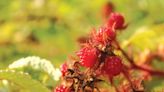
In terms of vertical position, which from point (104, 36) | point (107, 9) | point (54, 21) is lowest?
point (104, 36)

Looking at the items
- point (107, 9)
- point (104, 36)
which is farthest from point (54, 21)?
point (104, 36)

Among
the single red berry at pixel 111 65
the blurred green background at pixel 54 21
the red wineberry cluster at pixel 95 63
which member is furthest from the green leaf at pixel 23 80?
the blurred green background at pixel 54 21

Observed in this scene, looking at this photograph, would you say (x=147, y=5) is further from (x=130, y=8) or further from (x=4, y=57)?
(x=4, y=57)

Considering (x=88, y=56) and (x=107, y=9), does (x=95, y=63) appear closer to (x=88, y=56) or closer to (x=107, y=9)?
(x=88, y=56)

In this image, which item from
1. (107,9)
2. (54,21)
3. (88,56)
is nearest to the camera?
(88,56)

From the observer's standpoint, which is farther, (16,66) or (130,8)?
(130,8)

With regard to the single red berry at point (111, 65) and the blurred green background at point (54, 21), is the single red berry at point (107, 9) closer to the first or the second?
the blurred green background at point (54, 21)

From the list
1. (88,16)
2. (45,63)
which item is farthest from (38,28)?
(45,63)
